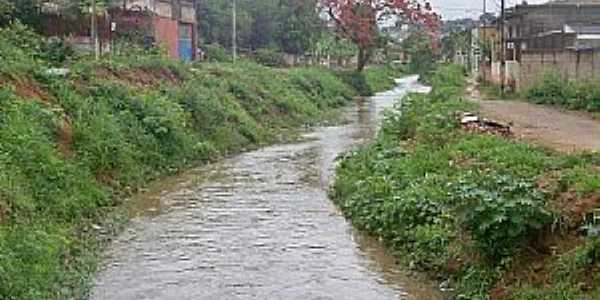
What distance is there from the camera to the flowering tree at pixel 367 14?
171ft

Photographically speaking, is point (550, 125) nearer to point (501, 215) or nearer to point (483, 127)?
point (483, 127)

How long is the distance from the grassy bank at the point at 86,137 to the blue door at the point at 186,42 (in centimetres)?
1498

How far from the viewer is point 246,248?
13547mm

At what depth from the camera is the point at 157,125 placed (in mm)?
23016

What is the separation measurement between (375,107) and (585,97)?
21.8 metres

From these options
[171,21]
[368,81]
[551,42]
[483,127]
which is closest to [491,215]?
[483,127]

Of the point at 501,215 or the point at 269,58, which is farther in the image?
the point at 269,58

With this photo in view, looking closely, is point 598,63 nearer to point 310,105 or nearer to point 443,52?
point 310,105

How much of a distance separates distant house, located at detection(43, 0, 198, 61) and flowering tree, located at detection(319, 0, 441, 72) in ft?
26.5

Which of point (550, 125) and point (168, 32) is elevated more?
point (168, 32)

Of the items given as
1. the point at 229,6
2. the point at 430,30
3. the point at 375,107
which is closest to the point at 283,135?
the point at 375,107

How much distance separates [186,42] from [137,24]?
1428cm

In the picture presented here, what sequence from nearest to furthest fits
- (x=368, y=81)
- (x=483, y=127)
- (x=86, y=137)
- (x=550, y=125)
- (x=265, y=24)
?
(x=86, y=137) < (x=483, y=127) < (x=550, y=125) < (x=368, y=81) < (x=265, y=24)

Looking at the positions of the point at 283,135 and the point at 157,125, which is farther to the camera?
the point at 283,135
